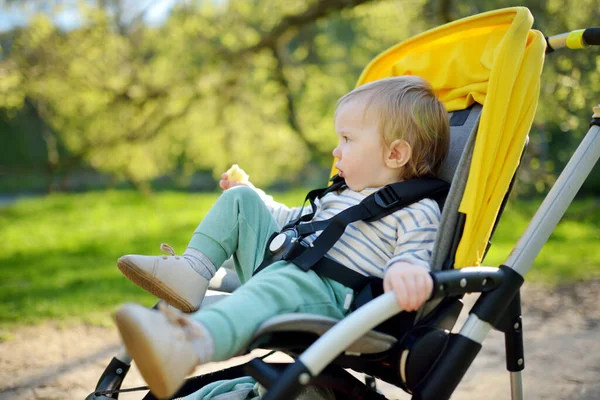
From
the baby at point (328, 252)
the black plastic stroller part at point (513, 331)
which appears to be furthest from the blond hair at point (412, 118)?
the black plastic stroller part at point (513, 331)

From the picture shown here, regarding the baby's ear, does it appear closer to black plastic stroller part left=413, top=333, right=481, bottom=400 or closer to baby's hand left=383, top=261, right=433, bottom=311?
baby's hand left=383, top=261, right=433, bottom=311

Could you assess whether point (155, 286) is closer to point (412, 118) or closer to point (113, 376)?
point (113, 376)

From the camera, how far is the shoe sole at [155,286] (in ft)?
5.76

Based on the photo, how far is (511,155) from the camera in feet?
6.00

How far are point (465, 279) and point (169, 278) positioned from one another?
2.62ft

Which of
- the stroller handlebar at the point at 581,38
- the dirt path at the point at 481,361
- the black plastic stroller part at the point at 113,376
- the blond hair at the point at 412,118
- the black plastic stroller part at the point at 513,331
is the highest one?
the stroller handlebar at the point at 581,38

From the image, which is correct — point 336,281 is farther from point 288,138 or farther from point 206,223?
point 288,138

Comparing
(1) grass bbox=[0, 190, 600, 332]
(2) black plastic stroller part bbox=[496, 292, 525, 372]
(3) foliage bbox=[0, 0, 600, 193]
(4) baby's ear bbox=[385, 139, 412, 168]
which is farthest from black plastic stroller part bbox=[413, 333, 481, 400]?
(3) foliage bbox=[0, 0, 600, 193]

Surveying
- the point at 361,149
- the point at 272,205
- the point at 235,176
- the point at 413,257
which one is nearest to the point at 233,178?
the point at 235,176

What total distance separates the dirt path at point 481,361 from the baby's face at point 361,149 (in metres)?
1.17

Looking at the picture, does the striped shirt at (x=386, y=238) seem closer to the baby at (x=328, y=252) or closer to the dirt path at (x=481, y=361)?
the baby at (x=328, y=252)

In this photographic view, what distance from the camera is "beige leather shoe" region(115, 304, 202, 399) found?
51.4 inches

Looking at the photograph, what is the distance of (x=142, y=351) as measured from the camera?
132cm

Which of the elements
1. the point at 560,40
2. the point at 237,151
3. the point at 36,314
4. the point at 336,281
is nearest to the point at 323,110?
the point at 237,151
